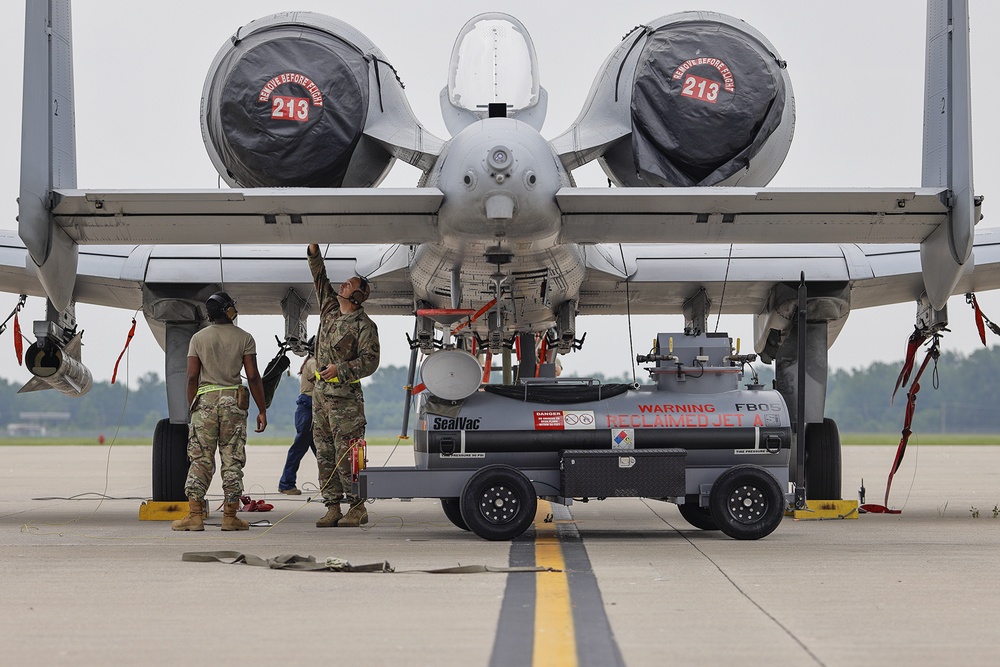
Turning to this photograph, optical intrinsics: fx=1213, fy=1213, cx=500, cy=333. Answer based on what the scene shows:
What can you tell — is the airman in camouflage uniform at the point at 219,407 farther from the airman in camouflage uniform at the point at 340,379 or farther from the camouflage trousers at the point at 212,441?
the airman in camouflage uniform at the point at 340,379

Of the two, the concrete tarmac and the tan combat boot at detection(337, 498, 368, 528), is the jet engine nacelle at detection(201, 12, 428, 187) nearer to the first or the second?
the tan combat boot at detection(337, 498, 368, 528)

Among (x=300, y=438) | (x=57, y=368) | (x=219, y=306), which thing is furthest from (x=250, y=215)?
(x=300, y=438)

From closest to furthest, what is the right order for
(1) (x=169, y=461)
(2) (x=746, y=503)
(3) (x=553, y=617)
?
(3) (x=553, y=617), (2) (x=746, y=503), (1) (x=169, y=461)

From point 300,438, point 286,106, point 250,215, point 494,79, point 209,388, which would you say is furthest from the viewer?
point 300,438

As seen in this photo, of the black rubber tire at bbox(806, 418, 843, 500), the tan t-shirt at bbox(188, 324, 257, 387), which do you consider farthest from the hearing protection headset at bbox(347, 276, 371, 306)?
the black rubber tire at bbox(806, 418, 843, 500)

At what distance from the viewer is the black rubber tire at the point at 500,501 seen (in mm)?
8781

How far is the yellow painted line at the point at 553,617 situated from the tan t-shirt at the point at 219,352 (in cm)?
337

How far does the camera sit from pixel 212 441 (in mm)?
9883

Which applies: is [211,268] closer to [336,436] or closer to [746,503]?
[336,436]

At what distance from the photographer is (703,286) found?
41.5 feet

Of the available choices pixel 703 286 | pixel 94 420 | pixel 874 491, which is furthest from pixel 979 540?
pixel 94 420

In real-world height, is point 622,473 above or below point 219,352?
below

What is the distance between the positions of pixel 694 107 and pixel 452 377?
266 cm

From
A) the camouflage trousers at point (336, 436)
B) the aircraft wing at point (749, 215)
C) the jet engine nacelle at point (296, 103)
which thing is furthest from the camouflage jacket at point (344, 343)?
the aircraft wing at point (749, 215)
